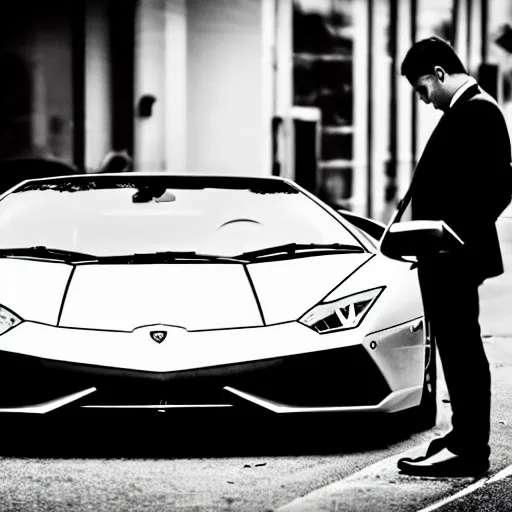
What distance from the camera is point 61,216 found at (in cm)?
673

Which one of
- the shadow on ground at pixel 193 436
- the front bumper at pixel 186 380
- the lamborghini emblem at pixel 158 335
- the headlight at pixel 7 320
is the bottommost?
the shadow on ground at pixel 193 436

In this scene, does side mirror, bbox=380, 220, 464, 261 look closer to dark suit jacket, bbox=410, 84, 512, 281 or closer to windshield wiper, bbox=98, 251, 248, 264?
dark suit jacket, bbox=410, 84, 512, 281

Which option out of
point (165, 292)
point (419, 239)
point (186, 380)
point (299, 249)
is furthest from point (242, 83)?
point (419, 239)

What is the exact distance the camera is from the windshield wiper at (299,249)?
240 inches

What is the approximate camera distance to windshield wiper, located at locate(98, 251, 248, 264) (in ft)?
19.5

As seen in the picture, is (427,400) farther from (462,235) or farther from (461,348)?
(462,235)

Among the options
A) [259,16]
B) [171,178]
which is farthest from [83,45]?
[171,178]

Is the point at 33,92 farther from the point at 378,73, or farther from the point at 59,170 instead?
the point at 378,73

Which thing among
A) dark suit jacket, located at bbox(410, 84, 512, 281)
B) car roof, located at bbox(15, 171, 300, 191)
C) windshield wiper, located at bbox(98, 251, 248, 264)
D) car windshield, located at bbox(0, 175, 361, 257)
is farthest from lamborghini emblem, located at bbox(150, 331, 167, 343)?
car roof, located at bbox(15, 171, 300, 191)

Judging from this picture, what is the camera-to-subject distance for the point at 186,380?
5.42m

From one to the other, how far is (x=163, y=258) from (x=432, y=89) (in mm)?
1448

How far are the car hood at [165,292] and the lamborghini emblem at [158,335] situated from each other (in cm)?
4

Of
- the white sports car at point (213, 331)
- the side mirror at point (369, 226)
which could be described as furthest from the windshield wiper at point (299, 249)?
the side mirror at point (369, 226)

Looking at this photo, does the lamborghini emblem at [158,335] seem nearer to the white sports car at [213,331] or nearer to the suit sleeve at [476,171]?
the white sports car at [213,331]
